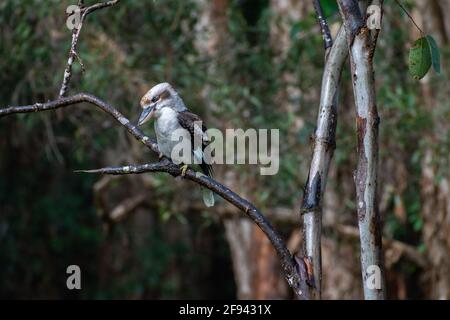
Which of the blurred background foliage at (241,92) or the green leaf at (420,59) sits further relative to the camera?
the blurred background foliage at (241,92)

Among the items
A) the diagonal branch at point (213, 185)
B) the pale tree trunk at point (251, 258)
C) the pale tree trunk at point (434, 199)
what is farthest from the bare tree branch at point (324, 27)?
the pale tree trunk at point (251, 258)

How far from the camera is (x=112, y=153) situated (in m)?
7.52

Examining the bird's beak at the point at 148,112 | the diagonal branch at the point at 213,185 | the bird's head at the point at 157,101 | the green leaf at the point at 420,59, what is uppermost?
the bird's head at the point at 157,101

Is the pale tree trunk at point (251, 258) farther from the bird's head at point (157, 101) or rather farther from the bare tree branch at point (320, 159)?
the bare tree branch at point (320, 159)

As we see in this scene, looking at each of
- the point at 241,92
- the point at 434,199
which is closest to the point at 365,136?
the point at 241,92

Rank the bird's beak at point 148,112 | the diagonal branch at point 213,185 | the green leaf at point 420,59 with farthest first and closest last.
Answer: the bird's beak at point 148,112 < the green leaf at point 420,59 < the diagonal branch at point 213,185

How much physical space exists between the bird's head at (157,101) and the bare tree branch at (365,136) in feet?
4.22

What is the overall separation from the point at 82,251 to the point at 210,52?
12.2ft

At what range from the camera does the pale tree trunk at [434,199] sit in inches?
252

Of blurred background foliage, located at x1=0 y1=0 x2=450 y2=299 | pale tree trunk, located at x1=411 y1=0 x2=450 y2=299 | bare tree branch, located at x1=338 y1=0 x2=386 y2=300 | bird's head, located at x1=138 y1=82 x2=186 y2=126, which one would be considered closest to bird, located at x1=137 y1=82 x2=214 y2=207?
bird's head, located at x1=138 y1=82 x2=186 y2=126

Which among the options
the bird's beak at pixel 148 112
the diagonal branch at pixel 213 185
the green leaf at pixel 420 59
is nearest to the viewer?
the diagonal branch at pixel 213 185

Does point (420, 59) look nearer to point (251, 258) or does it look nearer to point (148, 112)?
point (148, 112)

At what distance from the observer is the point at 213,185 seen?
259 cm

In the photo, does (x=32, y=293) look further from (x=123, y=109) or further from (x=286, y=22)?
(x=286, y=22)
